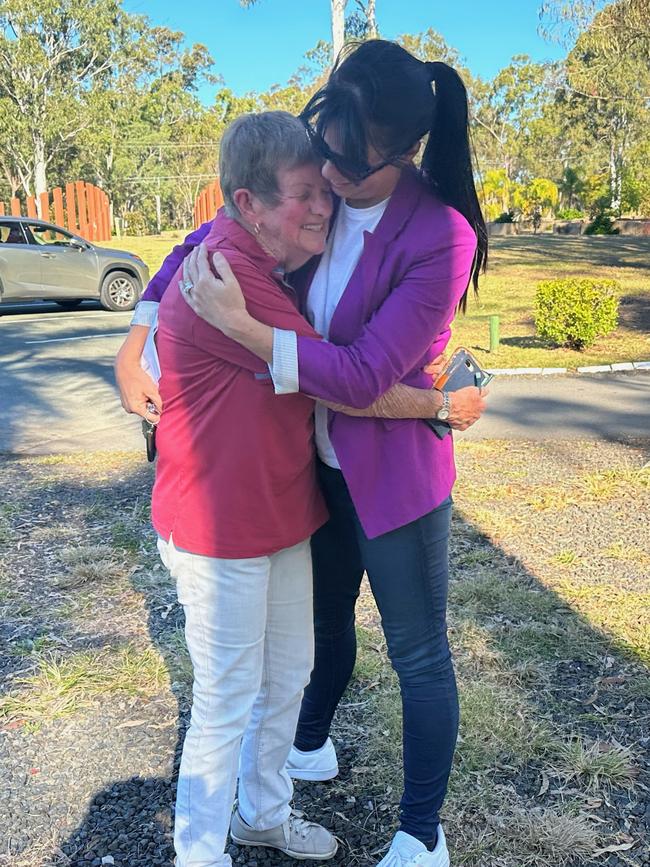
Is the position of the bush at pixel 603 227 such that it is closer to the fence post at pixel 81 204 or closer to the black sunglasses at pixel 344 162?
the fence post at pixel 81 204

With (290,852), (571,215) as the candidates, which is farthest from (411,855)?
(571,215)

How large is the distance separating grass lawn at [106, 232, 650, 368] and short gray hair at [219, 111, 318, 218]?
28.1ft

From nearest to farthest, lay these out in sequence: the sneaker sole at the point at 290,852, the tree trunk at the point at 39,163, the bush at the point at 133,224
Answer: the sneaker sole at the point at 290,852 → the tree trunk at the point at 39,163 → the bush at the point at 133,224

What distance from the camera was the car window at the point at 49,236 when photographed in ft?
49.8

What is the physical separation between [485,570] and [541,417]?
147 inches

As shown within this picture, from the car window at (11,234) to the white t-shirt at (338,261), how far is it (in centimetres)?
1436

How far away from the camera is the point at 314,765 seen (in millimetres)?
2572

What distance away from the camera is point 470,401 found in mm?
1972

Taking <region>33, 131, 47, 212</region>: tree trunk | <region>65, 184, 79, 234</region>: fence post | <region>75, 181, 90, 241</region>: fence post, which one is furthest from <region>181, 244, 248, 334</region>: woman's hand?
<region>33, 131, 47, 212</region>: tree trunk

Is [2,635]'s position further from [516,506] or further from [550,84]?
[550,84]

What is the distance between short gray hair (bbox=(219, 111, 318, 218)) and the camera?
1726mm

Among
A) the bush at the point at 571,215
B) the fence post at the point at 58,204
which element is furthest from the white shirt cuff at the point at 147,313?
the bush at the point at 571,215

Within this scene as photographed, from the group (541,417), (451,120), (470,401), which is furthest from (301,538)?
(541,417)

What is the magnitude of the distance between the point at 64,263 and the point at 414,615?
14.4 m
